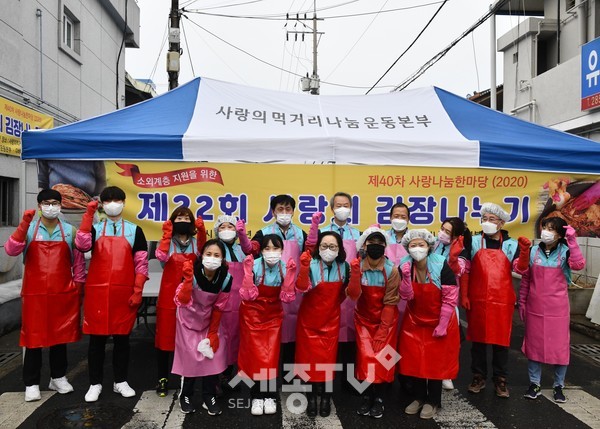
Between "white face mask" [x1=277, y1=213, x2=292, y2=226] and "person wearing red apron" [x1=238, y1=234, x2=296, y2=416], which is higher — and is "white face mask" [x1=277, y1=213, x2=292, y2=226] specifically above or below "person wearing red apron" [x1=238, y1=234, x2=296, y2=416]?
above

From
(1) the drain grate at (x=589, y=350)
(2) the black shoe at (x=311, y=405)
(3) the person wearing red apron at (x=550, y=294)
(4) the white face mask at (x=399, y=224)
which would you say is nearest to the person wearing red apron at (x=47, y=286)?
(2) the black shoe at (x=311, y=405)

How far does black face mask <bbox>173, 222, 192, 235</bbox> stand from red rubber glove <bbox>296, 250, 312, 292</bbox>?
3.56 feet

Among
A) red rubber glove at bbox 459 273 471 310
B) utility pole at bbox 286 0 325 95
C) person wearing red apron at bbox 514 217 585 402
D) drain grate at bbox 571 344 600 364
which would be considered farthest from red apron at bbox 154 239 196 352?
utility pole at bbox 286 0 325 95

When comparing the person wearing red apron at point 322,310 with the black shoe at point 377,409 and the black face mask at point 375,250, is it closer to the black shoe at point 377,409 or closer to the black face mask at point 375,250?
the black face mask at point 375,250

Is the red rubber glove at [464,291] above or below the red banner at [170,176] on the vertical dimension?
below

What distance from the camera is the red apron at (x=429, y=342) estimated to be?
3.79 metres

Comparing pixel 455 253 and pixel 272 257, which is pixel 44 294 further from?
pixel 455 253

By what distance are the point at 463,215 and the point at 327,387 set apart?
2247 mm

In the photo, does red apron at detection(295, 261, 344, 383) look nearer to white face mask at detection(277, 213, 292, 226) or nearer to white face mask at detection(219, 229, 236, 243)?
white face mask at detection(277, 213, 292, 226)

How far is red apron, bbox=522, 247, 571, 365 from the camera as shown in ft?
13.9

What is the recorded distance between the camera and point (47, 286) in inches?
163

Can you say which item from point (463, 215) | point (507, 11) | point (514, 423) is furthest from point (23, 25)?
point (507, 11)

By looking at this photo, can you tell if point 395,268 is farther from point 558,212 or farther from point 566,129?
point 566,129

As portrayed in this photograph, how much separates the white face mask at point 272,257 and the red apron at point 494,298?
1860mm
